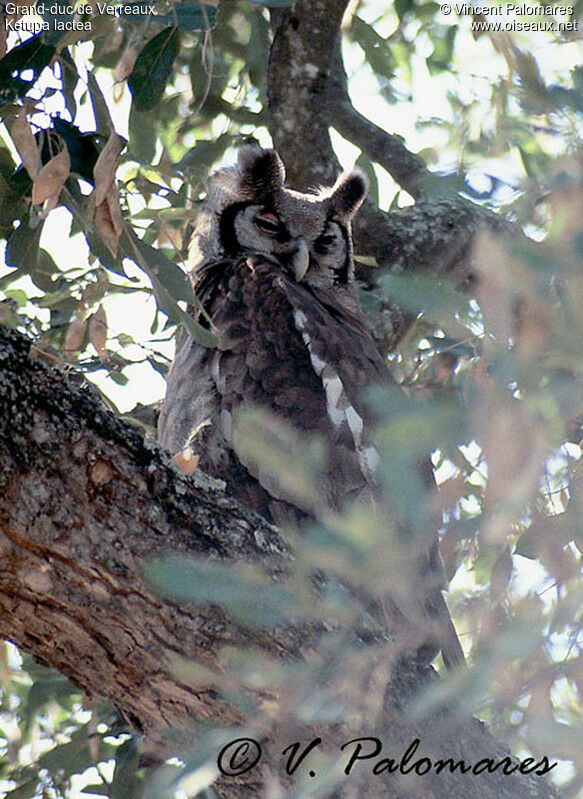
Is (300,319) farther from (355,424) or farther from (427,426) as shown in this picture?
(427,426)

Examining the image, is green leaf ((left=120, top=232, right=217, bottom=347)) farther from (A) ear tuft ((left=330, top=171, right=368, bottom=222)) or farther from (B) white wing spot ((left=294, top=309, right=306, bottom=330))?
(A) ear tuft ((left=330, top=171, right=368, bottom=222))

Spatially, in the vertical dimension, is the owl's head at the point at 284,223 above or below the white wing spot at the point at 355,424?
above

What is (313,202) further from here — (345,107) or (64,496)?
(64,496)

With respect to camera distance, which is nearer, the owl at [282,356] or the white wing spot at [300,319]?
the owl at [282,356]

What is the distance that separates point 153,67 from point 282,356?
1015 millimetres

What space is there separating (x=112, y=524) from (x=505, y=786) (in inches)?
32.2

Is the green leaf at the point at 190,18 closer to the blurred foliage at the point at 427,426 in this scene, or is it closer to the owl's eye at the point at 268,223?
the blurred foliage at the point at 427,426

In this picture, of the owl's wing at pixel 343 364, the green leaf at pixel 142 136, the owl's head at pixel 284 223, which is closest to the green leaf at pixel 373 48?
the owl's head at pixel 284 223

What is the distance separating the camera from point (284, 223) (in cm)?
393

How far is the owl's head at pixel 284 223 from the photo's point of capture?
381cm

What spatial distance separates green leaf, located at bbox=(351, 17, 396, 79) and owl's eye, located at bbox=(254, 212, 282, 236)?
752 mm

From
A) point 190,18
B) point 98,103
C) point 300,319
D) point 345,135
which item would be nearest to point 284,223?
point 345,135

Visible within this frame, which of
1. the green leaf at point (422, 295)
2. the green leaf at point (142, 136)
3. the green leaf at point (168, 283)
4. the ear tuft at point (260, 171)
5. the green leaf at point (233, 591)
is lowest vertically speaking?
the green leaf at point (233, 591)

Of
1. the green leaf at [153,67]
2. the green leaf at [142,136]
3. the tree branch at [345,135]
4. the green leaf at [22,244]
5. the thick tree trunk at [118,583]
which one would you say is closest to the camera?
the thick tree trunk at [118,583]
